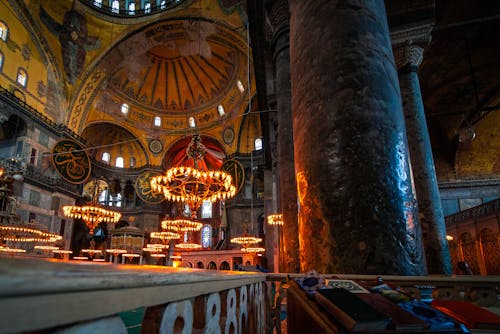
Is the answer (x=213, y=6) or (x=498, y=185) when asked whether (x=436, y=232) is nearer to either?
(x=498, y=185)

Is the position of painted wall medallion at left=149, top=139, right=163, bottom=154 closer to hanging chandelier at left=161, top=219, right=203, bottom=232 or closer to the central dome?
the central dome

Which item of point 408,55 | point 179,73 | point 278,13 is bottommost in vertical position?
point 408,55

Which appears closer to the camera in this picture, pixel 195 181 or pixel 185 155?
pixel 195 181

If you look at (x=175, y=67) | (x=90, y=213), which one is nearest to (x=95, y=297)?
(x=90, y=213)

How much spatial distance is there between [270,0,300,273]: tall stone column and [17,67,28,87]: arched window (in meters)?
15.3

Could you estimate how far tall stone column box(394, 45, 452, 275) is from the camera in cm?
426

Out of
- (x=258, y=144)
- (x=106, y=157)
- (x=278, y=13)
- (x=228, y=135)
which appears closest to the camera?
(x=278, y=13)

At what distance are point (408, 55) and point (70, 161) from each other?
15059 mm

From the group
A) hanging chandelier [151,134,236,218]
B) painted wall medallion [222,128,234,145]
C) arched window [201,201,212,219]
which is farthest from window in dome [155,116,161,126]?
hanging chandelier [151,134,236,218]

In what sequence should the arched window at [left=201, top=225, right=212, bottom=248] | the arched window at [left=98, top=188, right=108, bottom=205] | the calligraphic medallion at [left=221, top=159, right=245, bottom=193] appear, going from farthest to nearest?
1. the arched window at [left=201, top=225, right=212, bottom=248]
2. the arched window at [left=98, top=188, right=108, bottom=205]
3. the calligraphic medallion at [left=221, top=159, right=245, bottom=193]

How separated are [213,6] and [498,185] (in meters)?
17.2

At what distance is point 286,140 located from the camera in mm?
6184

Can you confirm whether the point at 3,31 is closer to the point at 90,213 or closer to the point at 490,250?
the point at 90,213

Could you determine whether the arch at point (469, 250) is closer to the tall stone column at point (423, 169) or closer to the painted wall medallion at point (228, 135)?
the tall stone column at point (423, 169)
